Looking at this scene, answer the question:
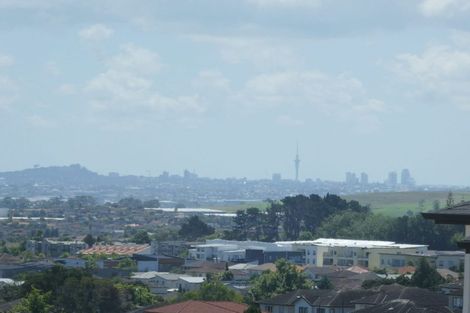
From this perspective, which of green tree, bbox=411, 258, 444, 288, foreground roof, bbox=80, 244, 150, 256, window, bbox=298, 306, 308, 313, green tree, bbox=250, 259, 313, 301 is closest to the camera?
window, bbox=298, 306, 308, 313

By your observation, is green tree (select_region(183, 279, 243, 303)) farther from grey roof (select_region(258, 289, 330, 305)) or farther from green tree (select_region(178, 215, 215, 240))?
green tree (select_region(178, 215, 215, 240))

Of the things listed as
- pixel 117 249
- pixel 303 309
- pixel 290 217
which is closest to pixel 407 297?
pixel 303 309

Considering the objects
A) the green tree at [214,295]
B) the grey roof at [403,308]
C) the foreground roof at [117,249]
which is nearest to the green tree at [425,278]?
the green tree at [214,295]

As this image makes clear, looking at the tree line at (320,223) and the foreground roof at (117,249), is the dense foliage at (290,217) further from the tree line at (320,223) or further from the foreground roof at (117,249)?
the foreground roof at (117,249)

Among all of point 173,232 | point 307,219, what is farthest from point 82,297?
point 173,232

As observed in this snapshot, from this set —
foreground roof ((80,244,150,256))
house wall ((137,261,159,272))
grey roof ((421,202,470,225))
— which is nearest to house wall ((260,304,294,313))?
house wall ((137,261,159,272))

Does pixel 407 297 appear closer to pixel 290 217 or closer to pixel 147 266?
pixel 147 266
